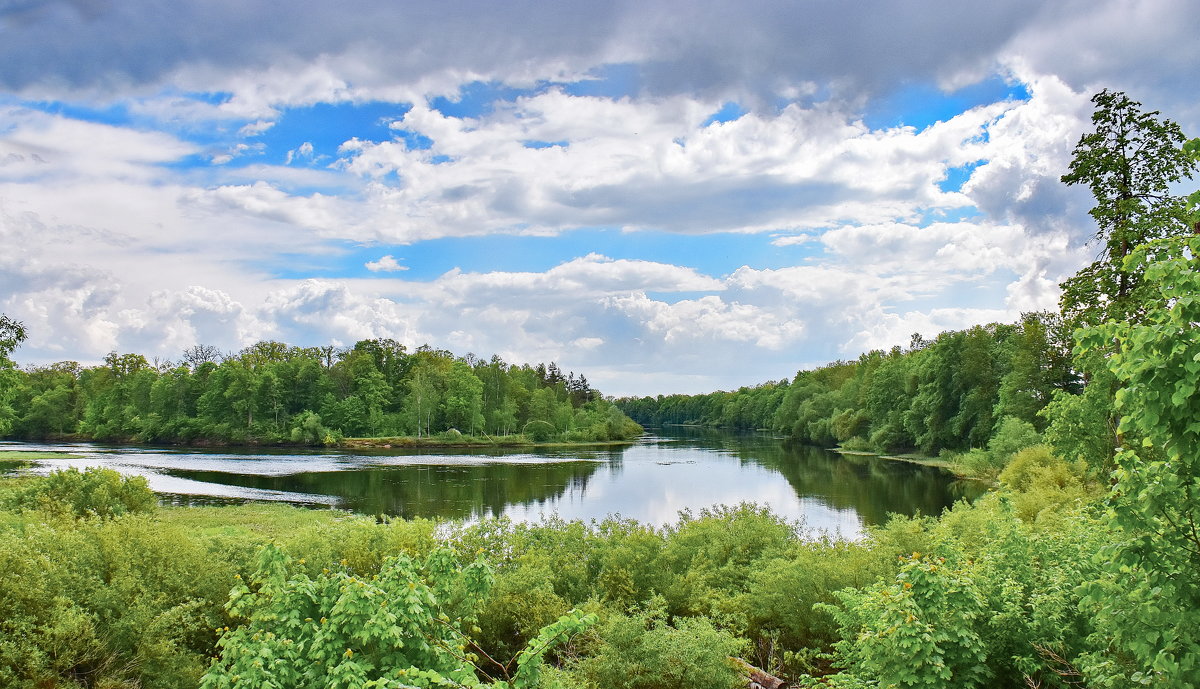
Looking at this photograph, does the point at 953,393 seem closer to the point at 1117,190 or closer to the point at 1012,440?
the point at 1012,440

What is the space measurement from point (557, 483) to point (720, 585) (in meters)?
30.8

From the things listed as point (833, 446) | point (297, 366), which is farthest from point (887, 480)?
point (297, 366)

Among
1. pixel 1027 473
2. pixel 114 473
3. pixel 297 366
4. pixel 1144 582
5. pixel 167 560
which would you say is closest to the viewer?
pixel 1144 582

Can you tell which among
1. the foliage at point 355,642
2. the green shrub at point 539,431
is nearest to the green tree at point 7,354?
the foliage at point 355,642

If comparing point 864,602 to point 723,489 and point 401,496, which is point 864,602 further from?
point 723,489

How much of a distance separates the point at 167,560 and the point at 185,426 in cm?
8816

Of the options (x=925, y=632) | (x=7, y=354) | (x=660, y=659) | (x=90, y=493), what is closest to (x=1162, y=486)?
(x=925, y=632)

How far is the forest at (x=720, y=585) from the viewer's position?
5426 mm

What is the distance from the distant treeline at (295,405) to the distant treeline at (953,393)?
102 ft

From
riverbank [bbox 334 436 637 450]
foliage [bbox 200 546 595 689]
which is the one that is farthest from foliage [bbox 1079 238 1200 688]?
riverbank [bbox 334 436 637 450]

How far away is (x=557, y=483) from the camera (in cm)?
4375

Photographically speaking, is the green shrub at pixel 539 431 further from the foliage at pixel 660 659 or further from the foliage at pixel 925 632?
the foliage at pixel 925 632

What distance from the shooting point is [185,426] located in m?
85.8

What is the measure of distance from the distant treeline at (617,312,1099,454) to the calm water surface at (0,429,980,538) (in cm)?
555
